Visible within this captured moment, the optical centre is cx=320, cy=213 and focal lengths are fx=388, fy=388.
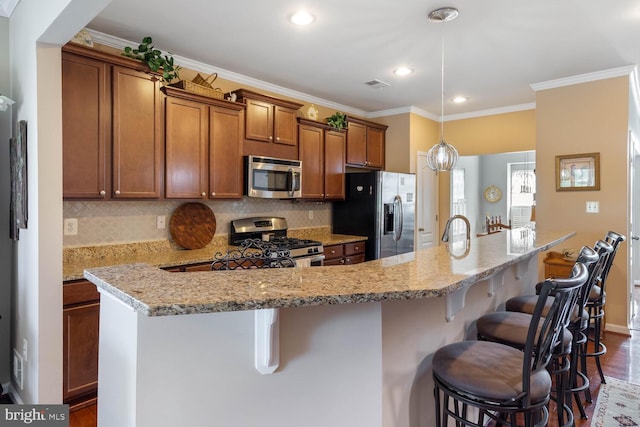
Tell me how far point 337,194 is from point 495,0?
267cm

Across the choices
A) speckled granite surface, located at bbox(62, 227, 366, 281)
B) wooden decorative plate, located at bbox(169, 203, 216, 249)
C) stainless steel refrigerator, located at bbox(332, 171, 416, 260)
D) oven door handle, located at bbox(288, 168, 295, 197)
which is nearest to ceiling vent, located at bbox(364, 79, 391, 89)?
stainless steel refrigerator, located at bbox(332, 171, 416, 260)

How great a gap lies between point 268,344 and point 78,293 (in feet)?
5.76

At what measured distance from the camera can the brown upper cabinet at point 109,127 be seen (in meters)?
2.58

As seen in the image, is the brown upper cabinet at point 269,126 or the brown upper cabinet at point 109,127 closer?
the brown upper cabinet at point 109,127

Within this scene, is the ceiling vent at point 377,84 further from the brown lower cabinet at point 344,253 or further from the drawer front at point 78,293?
the drawer front at point 78,293

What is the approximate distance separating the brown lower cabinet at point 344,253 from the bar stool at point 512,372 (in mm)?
2613

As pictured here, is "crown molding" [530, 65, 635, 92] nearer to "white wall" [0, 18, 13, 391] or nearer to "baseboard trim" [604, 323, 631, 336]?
"baseboard trim" [604, 323, 631, 336]

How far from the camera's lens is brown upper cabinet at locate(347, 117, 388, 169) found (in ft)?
16.1

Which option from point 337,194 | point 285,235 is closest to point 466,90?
point 337,194

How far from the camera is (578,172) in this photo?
12.9ft

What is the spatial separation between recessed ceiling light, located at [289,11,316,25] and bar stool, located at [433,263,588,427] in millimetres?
2249

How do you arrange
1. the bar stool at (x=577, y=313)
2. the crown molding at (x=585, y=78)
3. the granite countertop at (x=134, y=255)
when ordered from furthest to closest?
1. the crown molding at (x=585, y=78)
2. the granite countertop at (x=134, y=255)
3. the bar stool at (x=577, y=313)

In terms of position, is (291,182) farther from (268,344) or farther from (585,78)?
(585,78)

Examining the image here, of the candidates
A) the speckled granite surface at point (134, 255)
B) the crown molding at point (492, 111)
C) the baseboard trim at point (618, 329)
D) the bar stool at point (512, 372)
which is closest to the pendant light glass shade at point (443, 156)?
the bar stool at point (512, 372)
